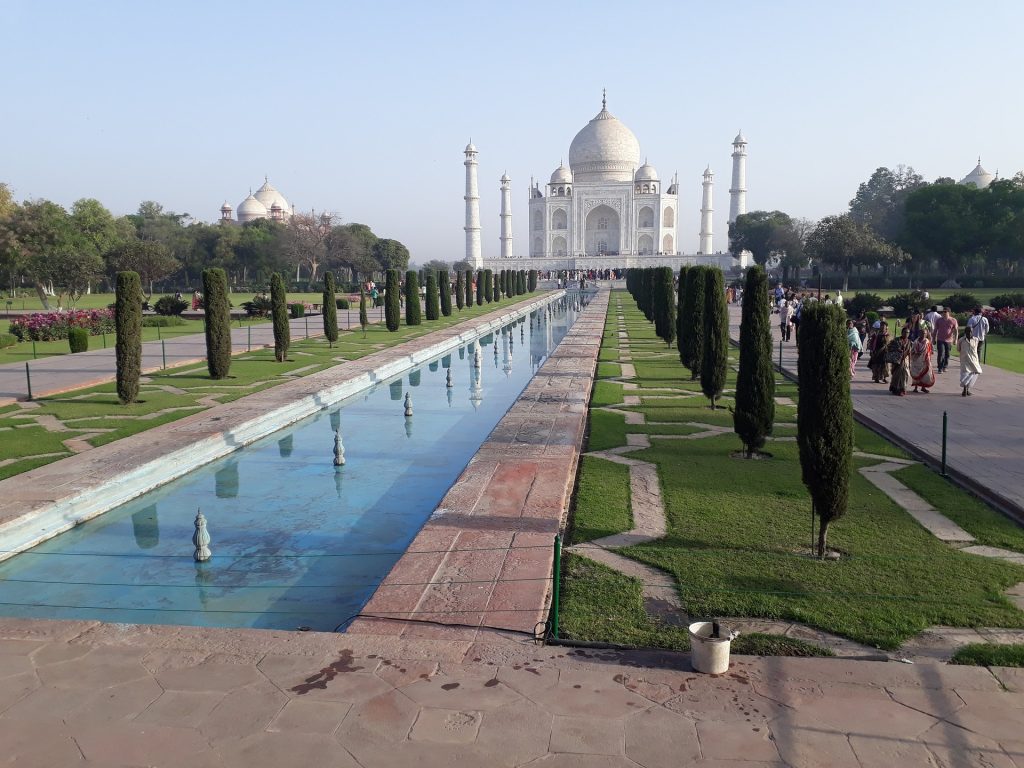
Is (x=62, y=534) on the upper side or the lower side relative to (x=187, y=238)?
lower

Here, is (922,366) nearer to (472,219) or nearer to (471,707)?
(471,707)

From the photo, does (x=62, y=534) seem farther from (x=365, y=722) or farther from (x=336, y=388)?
(x=336, y=388)

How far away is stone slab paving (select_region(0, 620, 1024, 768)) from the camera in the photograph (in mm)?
2842

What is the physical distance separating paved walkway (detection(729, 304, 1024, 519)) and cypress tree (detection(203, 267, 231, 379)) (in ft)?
28.8

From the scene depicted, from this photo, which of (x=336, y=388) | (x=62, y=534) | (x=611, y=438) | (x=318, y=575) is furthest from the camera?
(x=336, y=388)

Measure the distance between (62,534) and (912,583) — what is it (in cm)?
561

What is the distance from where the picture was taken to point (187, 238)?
→ 4734 cm

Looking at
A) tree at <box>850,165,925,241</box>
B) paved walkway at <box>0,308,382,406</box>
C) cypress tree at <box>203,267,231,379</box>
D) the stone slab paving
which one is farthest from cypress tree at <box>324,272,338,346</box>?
tree at <box>850,165,925,241</box>

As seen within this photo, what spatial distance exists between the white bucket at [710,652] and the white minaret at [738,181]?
2338 inches

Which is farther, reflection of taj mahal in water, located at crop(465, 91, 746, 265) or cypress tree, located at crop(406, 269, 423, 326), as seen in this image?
reflection of taj mahal in water, located at crop(465, 91, 746, 265)

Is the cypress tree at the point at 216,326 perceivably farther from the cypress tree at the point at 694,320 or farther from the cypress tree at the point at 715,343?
the cypress tree at the point at 715,343

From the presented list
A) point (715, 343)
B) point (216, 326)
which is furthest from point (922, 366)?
point (216, 326)

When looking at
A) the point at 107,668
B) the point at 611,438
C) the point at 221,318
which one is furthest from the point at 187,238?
the point at 107,668

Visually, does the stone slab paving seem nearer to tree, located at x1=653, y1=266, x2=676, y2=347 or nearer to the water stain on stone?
the water stain on stone
